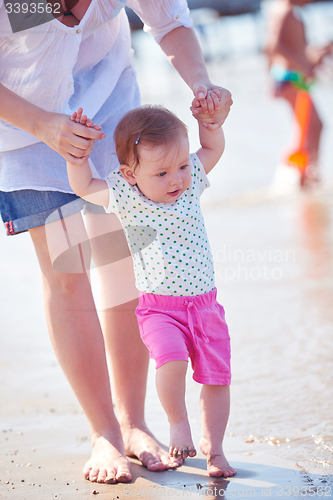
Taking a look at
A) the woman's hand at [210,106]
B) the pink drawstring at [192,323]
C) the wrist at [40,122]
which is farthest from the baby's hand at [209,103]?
the pink drawstring at [192,323]

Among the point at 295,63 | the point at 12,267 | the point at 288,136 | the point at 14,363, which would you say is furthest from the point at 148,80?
the point at 14,363

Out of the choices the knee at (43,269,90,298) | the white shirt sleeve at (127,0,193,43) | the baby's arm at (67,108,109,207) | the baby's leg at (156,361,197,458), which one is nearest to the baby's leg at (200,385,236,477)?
the baby's leg at (156,361,197,458)

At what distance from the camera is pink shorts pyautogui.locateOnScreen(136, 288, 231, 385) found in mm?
1648

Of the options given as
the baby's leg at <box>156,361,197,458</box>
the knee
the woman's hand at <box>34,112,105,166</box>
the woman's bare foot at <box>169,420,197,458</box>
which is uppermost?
the woman's hand at <box>34,112,105,166</box>

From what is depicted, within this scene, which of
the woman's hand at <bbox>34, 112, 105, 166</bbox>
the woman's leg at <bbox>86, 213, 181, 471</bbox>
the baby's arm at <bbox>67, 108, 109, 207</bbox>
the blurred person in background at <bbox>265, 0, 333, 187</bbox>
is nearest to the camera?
the woman's hand at <bbox>34, 112, 105, 166</bbox>

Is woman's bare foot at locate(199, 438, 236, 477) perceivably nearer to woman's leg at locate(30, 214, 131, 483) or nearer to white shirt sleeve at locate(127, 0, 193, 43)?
woman's leg at locate(30, 214, 131, 483)

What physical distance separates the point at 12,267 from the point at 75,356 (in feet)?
8.31

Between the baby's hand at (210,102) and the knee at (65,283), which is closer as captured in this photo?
the baby's hand at (210,102)

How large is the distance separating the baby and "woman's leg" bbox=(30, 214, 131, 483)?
19 centimetres

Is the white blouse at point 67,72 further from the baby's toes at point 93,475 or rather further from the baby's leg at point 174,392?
the baby's toes at point 93,475

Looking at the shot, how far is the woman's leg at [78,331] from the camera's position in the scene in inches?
70.4

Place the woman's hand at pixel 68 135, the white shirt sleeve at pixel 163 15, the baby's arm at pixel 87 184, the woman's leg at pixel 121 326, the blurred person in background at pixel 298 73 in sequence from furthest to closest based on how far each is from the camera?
the blurred person in background at pixel 298 73, the woman's leg at pixel 121 326, the white shirt sleeve at pixel 163 15, the baby's arm at pixel 87 184, the woman's hand at pixel 68 135

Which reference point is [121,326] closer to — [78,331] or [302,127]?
[78,331]

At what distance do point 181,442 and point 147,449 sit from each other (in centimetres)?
33
